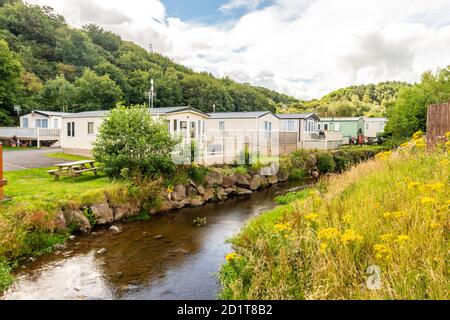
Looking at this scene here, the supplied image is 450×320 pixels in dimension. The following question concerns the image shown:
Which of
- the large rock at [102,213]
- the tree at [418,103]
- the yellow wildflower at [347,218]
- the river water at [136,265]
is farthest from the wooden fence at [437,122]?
the tree at [418,103]

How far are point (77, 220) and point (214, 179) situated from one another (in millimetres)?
6589

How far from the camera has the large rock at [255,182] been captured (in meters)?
16.3

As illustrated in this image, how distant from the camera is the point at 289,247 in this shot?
17.1ft

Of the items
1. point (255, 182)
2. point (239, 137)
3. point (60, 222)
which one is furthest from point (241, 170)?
point (60, 222)

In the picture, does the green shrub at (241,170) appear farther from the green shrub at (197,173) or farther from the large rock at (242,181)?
the green shrub at (197,173)

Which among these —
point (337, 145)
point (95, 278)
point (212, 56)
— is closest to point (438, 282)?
point (95, 278)

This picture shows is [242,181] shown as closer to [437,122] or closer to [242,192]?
[242,192]

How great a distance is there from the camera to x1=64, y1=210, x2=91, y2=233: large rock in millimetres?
8962

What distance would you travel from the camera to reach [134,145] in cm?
1234

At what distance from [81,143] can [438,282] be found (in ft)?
67.3

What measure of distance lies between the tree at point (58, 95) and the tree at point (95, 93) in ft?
2.45

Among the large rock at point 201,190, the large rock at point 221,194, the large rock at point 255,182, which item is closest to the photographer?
the large rock at point 201,190

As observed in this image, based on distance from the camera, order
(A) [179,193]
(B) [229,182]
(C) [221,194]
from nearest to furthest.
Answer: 1. (A) [179,193]
2. (C) [221,194]
3. (B) [229,182]

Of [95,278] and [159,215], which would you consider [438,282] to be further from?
[159,215]
